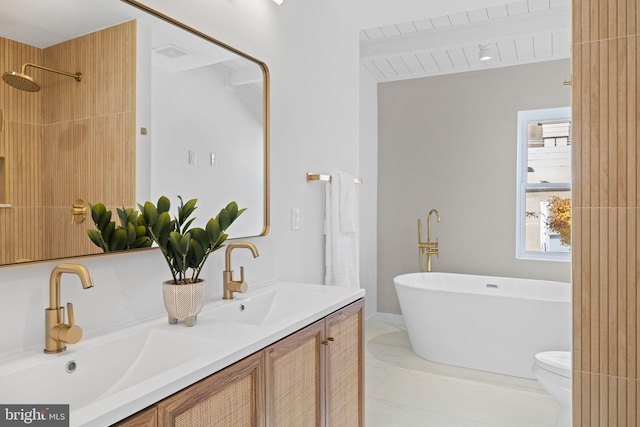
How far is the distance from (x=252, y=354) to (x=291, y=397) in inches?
12.3

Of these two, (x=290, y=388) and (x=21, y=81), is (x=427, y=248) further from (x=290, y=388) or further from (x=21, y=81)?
(x=21, y=81)

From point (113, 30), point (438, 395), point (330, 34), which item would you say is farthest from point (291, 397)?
point (330, 34)

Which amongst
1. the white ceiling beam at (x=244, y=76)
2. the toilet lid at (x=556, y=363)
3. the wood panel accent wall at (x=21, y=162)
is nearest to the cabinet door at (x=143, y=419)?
the wood panel accent wall at (x=21, y=162)

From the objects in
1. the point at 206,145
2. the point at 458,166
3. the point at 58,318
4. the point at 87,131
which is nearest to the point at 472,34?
the point at 458,166

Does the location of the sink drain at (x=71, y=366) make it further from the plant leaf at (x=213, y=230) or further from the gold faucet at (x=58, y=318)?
the plant leaf at (x=213, y=230)

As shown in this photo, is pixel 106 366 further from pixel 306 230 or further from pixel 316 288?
pixel 306 230

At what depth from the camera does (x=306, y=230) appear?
2424 mm

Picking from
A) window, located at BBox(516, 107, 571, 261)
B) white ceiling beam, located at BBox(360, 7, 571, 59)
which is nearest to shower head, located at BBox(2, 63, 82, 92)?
white ceiling beam, located at BBox(360, 7, 571, 59)

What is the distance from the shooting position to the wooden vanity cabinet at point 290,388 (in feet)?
3.34

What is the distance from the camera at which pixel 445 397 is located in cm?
286

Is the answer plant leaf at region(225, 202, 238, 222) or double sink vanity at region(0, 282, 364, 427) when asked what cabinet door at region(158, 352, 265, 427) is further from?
plant leaf at region(225, 202, 238, 222)

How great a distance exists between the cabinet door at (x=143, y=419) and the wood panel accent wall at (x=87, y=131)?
548mm

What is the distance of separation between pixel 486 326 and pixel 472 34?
2266 mm

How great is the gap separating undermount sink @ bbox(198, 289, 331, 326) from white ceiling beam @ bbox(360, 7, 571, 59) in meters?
2.56
